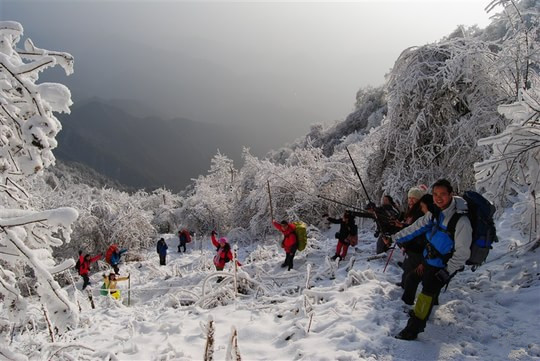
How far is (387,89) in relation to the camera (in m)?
11.3

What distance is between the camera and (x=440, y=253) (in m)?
3.89

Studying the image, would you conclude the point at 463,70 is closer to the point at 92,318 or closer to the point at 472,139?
the point at 472,139

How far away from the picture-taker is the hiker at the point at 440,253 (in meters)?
3.77

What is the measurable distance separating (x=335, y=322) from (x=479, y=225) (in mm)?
2041

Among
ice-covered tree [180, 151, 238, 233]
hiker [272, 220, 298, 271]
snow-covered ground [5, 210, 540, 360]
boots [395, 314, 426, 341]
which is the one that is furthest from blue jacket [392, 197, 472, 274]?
ice-covered tree [180, 151, 238, 233]

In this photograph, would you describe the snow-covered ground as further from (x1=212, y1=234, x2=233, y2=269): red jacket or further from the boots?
(x1=212, y1=234, x2=233, y2=269): red jacket

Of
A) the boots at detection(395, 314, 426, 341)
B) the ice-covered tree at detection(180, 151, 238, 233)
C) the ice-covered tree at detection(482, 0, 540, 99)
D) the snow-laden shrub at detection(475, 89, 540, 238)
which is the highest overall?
the ice-covered tree at detection(482, 0, 540, 99)

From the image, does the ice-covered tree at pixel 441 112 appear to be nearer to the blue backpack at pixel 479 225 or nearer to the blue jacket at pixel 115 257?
the blue backpack at pixel 479 225

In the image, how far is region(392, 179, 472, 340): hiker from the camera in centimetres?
377

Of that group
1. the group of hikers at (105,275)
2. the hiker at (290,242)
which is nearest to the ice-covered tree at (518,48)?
the hiker at (290,242)

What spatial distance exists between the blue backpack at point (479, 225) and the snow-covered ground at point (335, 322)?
0.89m

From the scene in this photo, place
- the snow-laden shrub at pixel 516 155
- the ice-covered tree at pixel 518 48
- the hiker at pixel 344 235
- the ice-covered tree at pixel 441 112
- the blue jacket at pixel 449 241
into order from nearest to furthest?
the blue jacket at pixel 449 241
the snow-laden shrub at pixel 516 155
the ice-covered tree at pixel 518 48
the hiker at pixel 344 235
the ice-covered tree at pixel 441 112

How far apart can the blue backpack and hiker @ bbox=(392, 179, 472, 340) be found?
0.07 m

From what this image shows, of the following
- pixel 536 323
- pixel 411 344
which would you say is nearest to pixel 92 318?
pixel 411 344
